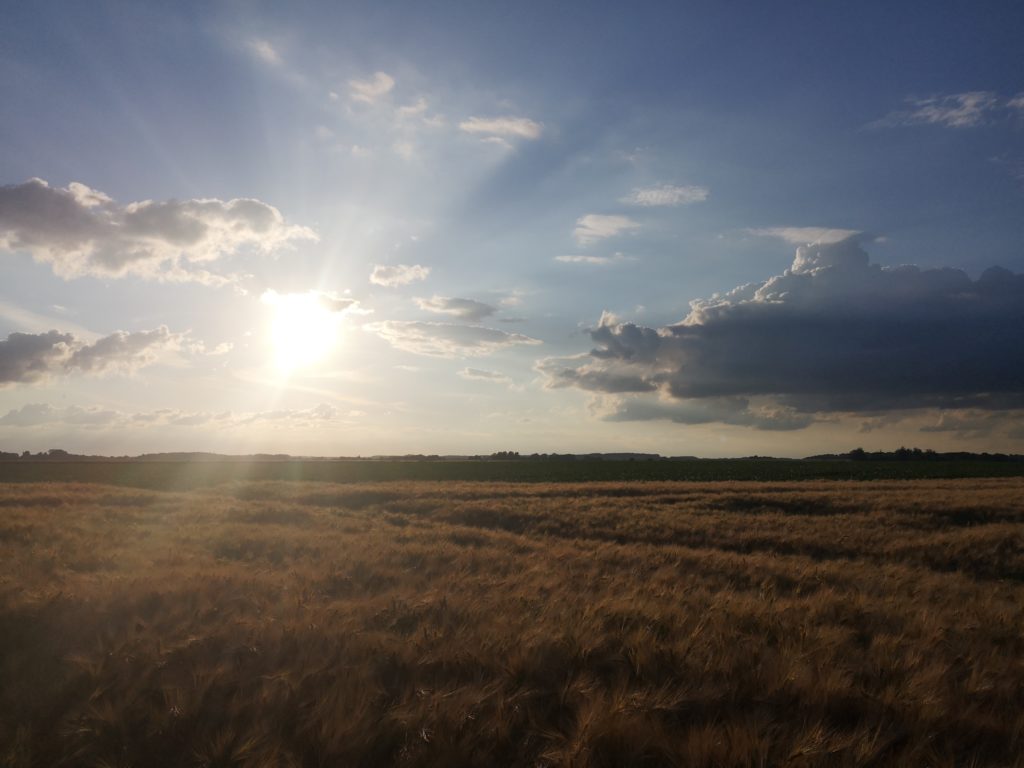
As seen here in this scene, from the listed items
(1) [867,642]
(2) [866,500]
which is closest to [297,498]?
(2) [866,500]

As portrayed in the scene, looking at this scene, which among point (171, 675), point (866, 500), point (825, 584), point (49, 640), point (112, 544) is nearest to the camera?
point (171, 675)

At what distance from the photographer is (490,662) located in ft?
16.7

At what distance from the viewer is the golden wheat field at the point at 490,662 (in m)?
3.93

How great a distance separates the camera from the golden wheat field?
12.9 feet

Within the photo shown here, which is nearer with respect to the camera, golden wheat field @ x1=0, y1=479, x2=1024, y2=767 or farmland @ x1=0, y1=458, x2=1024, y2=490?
golden wheat field @ x1=0, y1=479, x2=1024, y2=767

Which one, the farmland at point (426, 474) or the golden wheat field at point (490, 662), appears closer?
the golden wheat field at point (490, 662)

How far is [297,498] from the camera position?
30.9 meters

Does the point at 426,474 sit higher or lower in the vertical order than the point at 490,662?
lower

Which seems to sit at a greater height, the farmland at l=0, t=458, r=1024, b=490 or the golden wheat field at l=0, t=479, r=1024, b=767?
the golden wheat field at l=0, t=479, r=1024, b=767

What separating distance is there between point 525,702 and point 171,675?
275 cm

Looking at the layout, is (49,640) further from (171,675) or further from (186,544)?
(186,544)

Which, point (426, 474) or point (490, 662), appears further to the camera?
point (426, 474)

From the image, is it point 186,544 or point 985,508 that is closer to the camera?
point 186,544

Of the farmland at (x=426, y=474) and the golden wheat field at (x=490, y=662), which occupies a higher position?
the golden wheat field at (x=490, y=662)
